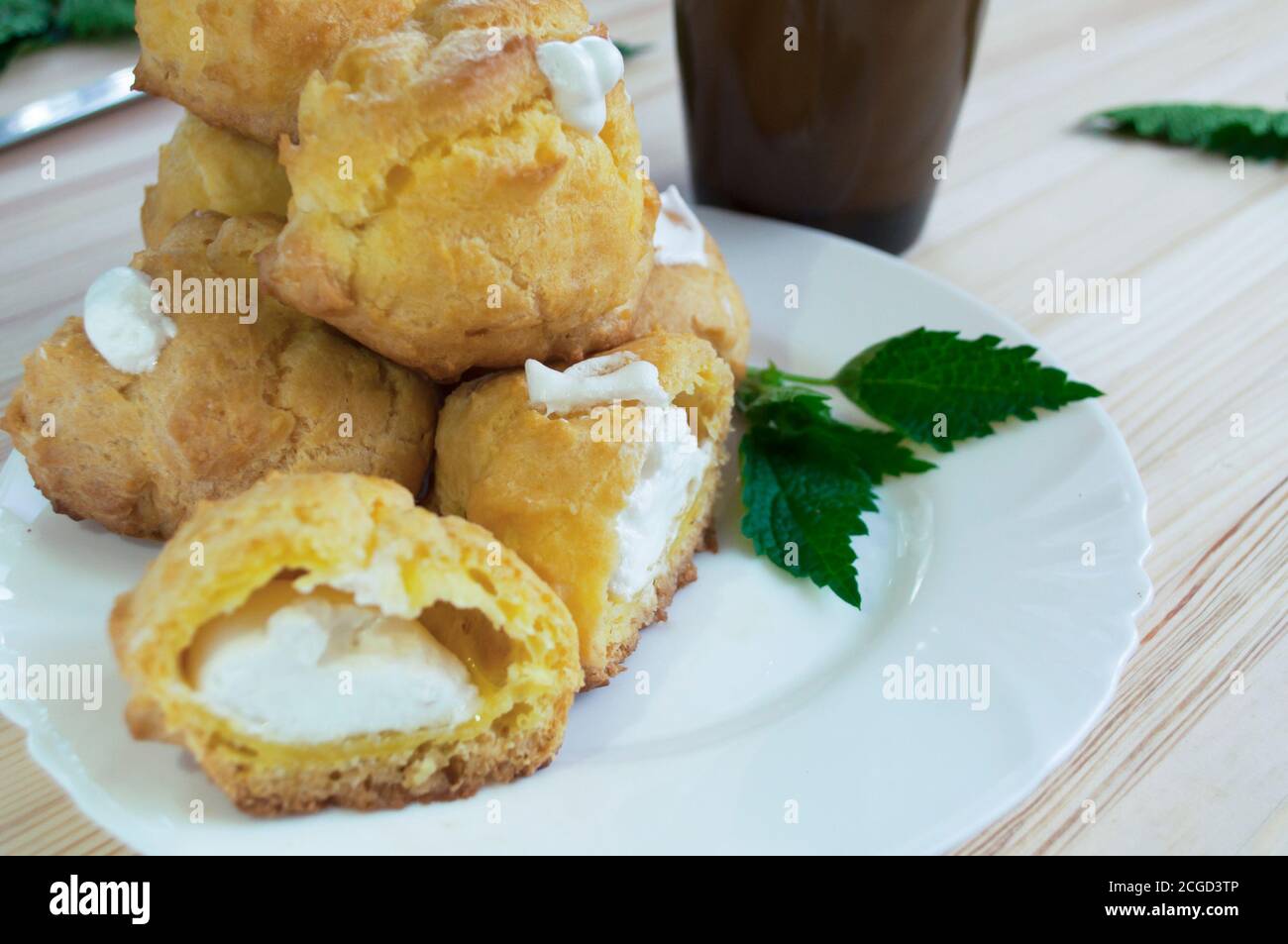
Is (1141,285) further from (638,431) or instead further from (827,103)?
(638,431)

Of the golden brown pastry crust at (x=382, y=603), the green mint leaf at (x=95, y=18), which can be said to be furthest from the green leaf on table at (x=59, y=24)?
the golden brown pastry crust at (x=382, y=603)

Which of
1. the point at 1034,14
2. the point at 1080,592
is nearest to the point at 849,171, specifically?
the point at 1080,592

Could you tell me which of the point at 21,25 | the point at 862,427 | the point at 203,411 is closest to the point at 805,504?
the point at 862,427

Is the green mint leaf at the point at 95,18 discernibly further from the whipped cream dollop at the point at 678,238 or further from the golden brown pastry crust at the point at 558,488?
the golden brown pastry crust at the point at 558,488

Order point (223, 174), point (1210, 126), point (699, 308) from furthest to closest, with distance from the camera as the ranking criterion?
1. point (1210, 126)
2. point (699, 308)
3. point (223, 174)

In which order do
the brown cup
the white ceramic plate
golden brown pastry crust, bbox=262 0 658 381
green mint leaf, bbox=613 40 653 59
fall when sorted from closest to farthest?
the white ceramic plate
golden brown pastry crust, bbox=262 0 658 381
the brown cup
green mint leaf, bbox=613 40 653 59

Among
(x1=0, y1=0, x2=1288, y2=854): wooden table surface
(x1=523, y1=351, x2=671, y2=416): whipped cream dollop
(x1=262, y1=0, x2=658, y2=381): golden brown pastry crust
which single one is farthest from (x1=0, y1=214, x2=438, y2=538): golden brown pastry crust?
(x1=0, y1=0, x2=1288, y2=854): wooden table surface

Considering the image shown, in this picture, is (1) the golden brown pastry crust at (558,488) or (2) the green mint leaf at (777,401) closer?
(1) the golden brown pastry crust at (558,488)

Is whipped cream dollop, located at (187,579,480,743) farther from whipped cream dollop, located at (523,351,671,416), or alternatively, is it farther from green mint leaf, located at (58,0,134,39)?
green mint leaf, located at (58,0,134,39)
